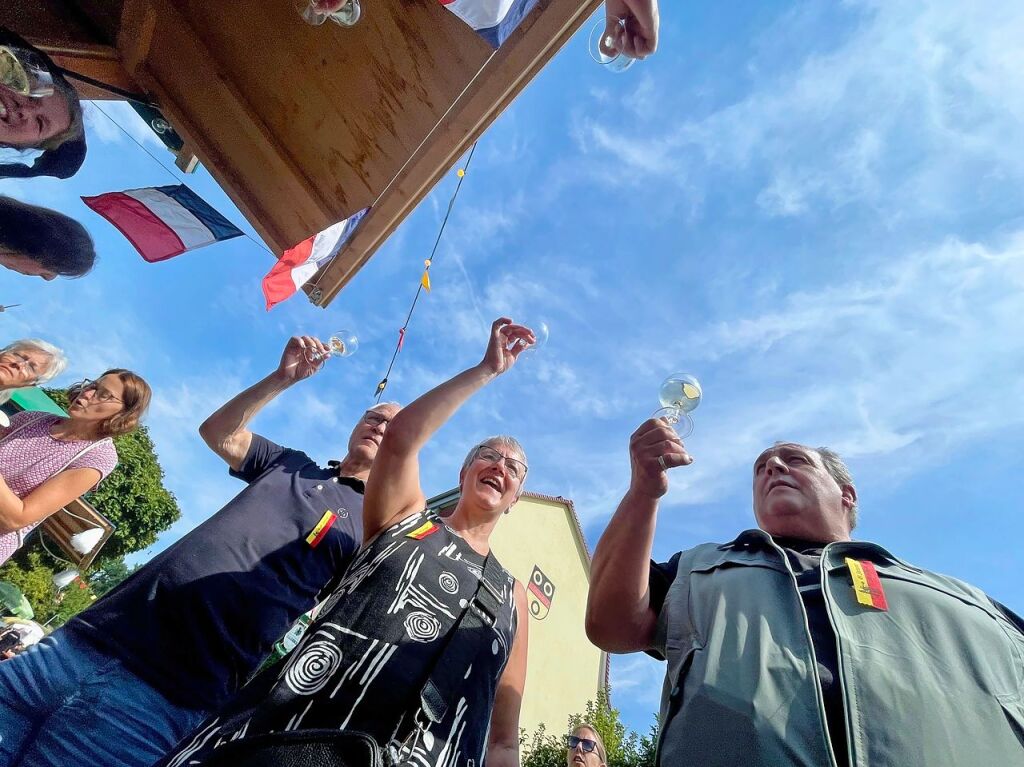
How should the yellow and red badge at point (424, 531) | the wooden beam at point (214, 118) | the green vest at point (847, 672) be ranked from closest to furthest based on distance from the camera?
the green vest at point (847, 672), the yellow and red badge at point (424, 531), the wooden beam at point (214, 118)

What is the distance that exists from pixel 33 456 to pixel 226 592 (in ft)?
4.14

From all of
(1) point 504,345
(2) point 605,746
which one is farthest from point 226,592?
(2) point 605,746

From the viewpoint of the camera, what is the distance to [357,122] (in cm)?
317

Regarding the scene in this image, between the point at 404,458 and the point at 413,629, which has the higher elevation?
the point at 404,458

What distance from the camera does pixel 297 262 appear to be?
3.76m

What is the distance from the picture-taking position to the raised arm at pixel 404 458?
197cm

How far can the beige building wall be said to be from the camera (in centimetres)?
1289

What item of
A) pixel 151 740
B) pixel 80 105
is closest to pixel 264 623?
pixel 151 740

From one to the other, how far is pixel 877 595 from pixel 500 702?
4.23 ft

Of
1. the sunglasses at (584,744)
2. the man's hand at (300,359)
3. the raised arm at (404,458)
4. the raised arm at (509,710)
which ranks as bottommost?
the raised arm at (509,710)

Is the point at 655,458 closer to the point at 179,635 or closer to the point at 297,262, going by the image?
the point at 179,635

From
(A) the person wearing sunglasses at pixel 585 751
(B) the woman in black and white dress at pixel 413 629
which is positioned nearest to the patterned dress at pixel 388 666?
(B) the woman in black and white dress at pixel 413 629

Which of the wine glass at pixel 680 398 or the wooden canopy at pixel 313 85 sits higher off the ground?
the wooden canopy at pixel 313 85

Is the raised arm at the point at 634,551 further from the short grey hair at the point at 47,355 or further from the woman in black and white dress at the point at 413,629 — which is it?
the short grey hair at the point at 47,355
